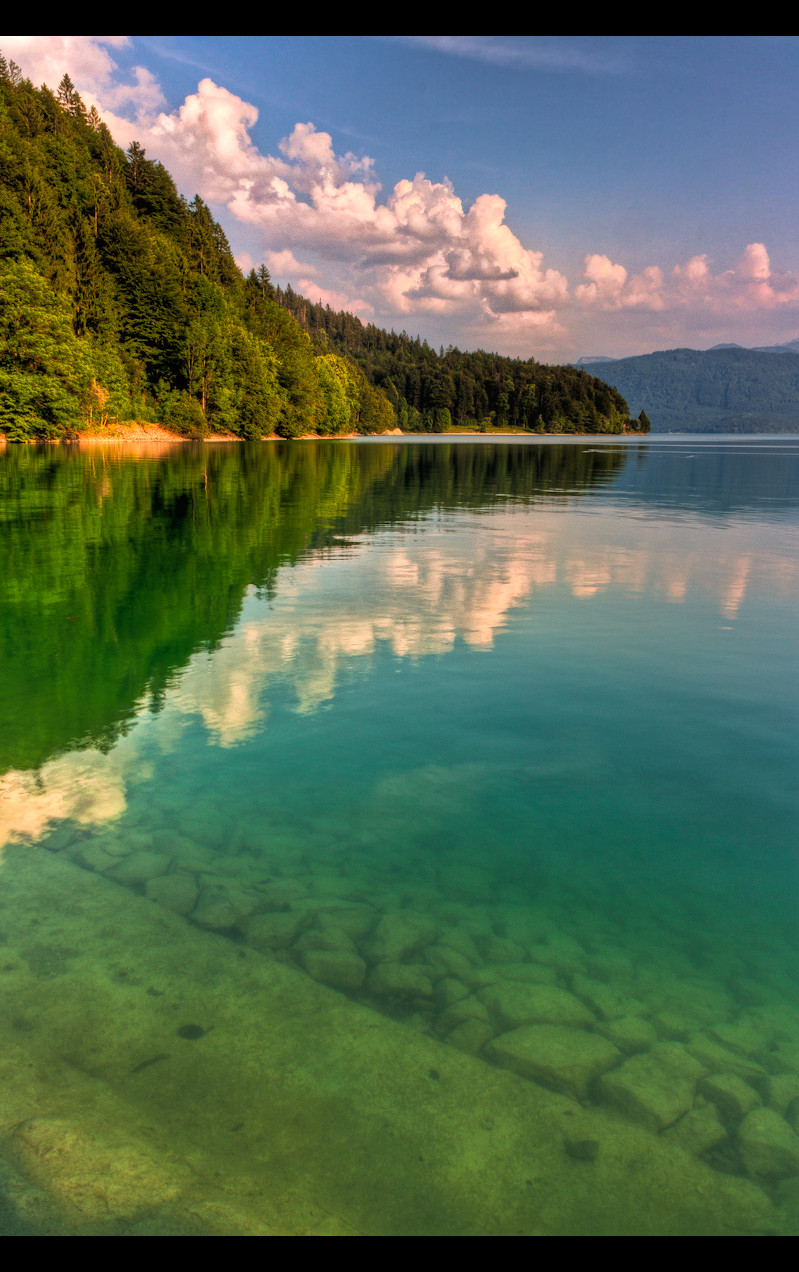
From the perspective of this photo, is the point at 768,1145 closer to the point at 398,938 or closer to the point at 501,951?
the point at 501,951

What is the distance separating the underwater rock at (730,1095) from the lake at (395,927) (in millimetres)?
15

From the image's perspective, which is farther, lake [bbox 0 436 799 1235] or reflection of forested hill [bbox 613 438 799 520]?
reflection of forested hill [bbox 613 438 799 520]

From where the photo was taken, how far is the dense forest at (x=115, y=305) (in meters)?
68.7

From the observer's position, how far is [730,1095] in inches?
148

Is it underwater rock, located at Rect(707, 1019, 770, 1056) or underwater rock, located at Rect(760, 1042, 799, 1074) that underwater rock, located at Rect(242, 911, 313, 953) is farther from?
underwater rock, located at Rect(760, 1042, 799, 1074)

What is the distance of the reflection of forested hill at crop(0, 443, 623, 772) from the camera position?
9.35 metres

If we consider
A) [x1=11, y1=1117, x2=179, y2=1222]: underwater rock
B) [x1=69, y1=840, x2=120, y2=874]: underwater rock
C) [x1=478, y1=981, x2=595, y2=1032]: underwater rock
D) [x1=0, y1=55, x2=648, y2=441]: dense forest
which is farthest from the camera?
[x1=0, y1=55, x2=648, y2=441]: dense forest

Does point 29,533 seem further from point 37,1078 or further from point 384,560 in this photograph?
point 37,1078

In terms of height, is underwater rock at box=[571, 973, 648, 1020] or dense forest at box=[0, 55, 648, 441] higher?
dense forest at box=[0, 55, 648, 441]

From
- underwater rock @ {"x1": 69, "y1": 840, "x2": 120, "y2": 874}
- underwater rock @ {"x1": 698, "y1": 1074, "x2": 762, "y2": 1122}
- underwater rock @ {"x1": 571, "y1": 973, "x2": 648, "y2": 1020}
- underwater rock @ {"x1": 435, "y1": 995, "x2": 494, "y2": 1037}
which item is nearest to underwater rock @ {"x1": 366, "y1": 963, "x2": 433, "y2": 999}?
underwater rock @ {"x1": 435, "y1": 995, "x2": 494, "y2": 1037}

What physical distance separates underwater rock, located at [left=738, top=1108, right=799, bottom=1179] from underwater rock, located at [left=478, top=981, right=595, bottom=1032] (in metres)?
0.90

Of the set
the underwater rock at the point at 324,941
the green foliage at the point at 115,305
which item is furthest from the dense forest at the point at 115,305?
the underwater rock at the point at 324,941

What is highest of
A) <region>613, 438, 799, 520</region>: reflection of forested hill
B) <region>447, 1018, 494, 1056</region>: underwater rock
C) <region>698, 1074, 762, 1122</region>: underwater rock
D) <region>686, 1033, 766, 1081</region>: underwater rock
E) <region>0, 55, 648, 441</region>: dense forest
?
<region>0, 55, 648, 441</region>: dense forest

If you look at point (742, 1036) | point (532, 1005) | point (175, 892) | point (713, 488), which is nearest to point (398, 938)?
point (532, 1005)
